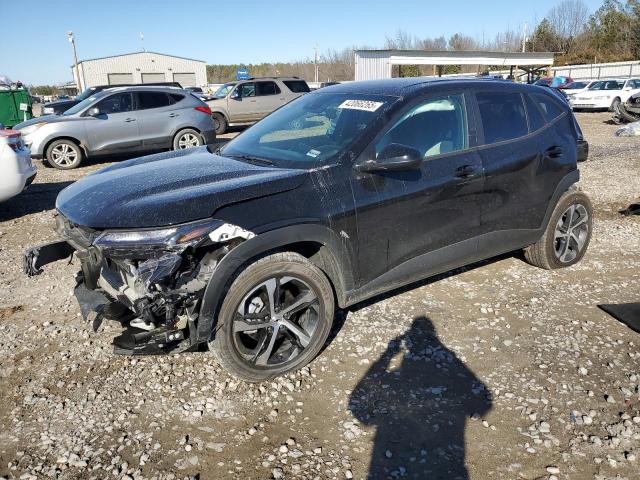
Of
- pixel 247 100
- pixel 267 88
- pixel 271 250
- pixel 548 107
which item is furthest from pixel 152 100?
pixel 271 250

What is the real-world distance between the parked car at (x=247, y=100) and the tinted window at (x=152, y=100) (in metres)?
4.72

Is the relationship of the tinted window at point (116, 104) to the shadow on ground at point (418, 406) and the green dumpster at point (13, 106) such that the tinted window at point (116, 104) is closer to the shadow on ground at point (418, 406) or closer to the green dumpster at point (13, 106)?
the green dumpster at point (13, 106)

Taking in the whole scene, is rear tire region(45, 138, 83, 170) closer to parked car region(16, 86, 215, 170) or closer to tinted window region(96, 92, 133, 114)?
parked car region(16, 86, 215, 170)

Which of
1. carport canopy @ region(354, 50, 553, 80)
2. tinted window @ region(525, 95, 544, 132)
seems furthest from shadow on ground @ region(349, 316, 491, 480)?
carport canopy @ region(354, 50, 553, 80)

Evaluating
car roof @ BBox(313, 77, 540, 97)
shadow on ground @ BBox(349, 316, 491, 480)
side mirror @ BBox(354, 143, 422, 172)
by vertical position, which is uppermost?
car roof @ BBox(313, 77, 540, 97)

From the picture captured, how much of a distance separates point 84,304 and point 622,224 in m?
6.34

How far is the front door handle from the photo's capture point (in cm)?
377

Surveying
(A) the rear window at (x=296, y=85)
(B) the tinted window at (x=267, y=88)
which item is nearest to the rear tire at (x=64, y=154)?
(B) the tinted window at (x=267, y=88)

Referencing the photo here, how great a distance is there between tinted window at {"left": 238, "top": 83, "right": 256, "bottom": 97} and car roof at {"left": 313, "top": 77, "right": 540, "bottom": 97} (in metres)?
13.4

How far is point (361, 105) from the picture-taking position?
373 centimetres

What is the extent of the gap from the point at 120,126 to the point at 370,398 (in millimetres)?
10132

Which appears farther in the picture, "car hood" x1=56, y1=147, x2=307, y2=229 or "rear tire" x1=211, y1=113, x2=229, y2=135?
"rear tire" x1=211, y1=113, x2=229, y2=135

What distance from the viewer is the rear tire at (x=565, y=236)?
15.5 feet

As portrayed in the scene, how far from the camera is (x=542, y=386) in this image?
3150 mm
